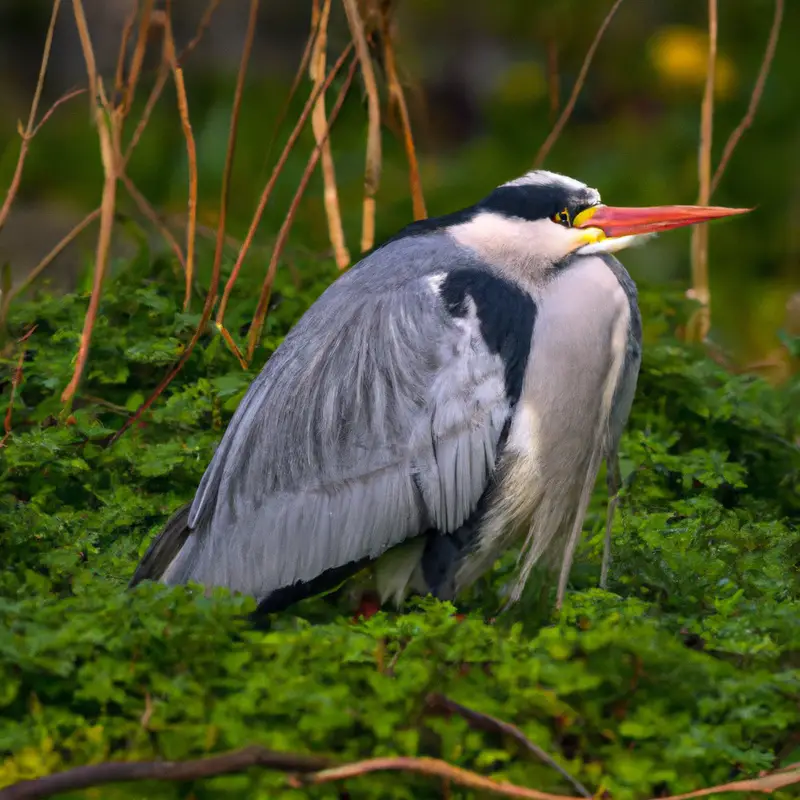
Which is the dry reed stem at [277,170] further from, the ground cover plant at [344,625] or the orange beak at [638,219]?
the orange beak at [638,219]

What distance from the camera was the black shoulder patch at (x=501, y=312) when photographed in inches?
106

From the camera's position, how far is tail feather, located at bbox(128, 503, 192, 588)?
2.82 metres

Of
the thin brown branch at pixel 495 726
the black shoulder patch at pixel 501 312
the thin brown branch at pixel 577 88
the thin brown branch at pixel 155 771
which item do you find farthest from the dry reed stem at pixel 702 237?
the thin brown branch at pixel 155 771

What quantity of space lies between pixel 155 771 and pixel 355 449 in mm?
931

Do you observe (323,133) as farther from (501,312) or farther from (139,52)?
(501,312)

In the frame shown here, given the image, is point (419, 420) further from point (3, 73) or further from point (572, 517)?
point (3, 73)

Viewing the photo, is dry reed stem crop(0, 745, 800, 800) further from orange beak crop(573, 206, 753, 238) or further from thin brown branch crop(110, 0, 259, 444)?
thin brown branch crop(110, 0, 259, 444)

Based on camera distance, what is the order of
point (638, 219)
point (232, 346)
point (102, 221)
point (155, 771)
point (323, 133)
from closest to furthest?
point (155, 771)
point (638, 219)
point (102, 221)
point (232, 346)
point (323, 133)

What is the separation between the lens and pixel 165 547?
2.85 meters

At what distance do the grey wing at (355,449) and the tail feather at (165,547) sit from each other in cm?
3

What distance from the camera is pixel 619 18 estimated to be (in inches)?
313

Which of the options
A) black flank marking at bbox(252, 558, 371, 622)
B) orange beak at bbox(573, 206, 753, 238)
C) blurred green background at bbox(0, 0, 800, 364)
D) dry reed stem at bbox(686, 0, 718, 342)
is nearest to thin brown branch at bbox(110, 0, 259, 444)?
black flank marking at bbox(252, 558, 371, 622)

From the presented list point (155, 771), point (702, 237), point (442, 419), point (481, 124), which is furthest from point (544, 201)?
point (481, 124)

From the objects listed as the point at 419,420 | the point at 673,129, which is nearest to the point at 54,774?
the point at 419,420
